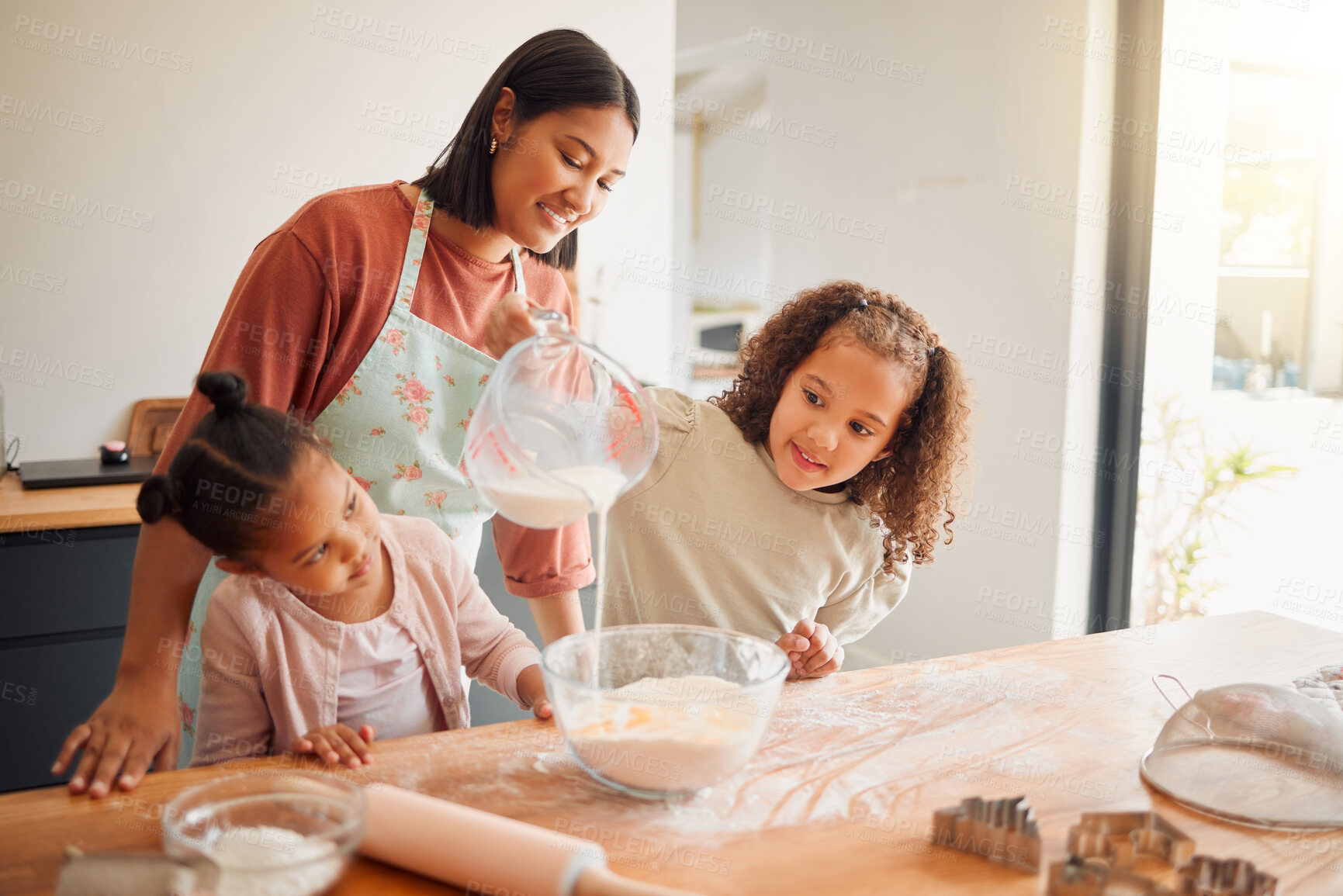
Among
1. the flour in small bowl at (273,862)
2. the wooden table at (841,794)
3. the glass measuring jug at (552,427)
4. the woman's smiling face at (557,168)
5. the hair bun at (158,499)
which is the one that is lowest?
the wooden table at (841,794)

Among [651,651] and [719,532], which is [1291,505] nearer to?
[719,532]

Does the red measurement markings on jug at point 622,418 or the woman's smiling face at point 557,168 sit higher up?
the woman's smiling face at point 557,168

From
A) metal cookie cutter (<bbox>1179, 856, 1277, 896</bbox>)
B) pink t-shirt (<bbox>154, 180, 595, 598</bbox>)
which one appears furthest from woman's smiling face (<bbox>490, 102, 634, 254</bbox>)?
metal cookie cutter (<bbox>1179, 856, 1277, 896</bbox>)

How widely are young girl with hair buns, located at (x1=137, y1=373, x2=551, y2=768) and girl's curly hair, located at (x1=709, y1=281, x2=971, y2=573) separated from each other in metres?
0.61

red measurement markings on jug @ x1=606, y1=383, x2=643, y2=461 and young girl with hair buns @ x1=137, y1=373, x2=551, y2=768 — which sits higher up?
red measurement markings on jug @ x1=606, y1=383, x2=643, y2=461

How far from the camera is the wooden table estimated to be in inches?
31.4

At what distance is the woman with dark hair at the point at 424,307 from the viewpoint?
3.79 ft

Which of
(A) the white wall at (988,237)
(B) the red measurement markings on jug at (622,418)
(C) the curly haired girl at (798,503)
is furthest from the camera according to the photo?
(A) the white wall at (988,237)

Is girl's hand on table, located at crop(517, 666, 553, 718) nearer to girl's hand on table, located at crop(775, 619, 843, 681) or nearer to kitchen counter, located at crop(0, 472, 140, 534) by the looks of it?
girl's hand on table, located at crop(775, 619, 843, 681)

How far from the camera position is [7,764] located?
6.85 ft

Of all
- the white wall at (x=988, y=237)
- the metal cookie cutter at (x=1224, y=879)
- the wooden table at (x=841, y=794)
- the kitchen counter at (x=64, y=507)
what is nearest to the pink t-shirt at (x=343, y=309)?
the wooden table at (x=841, y=794)

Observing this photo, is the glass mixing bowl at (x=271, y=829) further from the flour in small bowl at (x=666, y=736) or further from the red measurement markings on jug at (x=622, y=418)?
the red measurement markings on jug at (x=622, y=418)

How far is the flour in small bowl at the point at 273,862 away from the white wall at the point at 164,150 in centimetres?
206

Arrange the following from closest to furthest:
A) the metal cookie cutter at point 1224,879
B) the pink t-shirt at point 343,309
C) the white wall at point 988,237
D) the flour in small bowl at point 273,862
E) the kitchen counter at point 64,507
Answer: the flour in small bowl at point 273,862 → the metal cookie cutter at point 1224,879 → the pink t-shirt at point 343,309 → the kitchen counter at point 64,507 → the white wall at point 988,237
